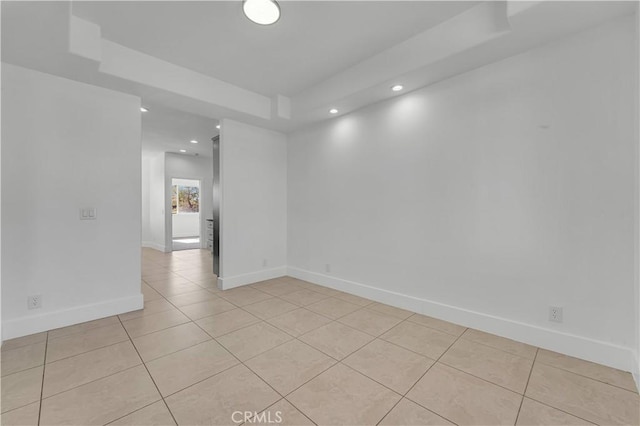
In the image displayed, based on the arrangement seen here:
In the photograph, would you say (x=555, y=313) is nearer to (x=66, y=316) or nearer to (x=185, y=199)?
(x=66, y=316)

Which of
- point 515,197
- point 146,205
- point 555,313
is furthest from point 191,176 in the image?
point 555,313

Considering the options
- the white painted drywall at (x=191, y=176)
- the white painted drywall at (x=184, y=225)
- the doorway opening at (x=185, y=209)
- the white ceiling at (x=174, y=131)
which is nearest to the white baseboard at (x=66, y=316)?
the white ceiling at (x=174, y=131)

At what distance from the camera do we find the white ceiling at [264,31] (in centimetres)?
221

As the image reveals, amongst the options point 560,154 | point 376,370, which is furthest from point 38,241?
point 560,154

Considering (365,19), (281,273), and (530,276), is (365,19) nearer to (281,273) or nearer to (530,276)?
(530,276)

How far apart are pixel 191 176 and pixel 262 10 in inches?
273

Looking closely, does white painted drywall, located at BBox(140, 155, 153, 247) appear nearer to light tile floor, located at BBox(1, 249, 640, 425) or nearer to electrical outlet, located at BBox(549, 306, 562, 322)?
light tile floor, located at BBox(1, 249, 640, 425)

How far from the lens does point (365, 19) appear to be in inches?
93.2

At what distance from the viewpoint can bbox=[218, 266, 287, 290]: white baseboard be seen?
3.95m

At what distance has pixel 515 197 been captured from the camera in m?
2.42

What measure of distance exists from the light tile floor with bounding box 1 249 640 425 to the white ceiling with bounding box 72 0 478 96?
9.51 ft

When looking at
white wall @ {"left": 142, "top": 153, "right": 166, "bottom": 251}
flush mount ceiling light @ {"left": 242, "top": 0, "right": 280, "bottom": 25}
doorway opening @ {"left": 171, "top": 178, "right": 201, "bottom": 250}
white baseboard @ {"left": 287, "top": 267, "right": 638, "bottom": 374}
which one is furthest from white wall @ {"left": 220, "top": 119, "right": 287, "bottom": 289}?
doorway opening @ {"left": 171, "top": 178, "right": 201, "bottom": 250}

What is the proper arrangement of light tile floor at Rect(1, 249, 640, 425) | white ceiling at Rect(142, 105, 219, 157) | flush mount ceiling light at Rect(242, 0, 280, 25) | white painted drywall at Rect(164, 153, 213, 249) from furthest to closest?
white painted drywall at Rect(164, 153, 213, 249) < white ceiling at Rect(142, 105, 219, 157) < flush mount ceiling light at Rect(242, 0, 280, 25) < light tile floor at Rect(1, 249, 640, 425)

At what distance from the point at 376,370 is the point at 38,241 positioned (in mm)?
3399
